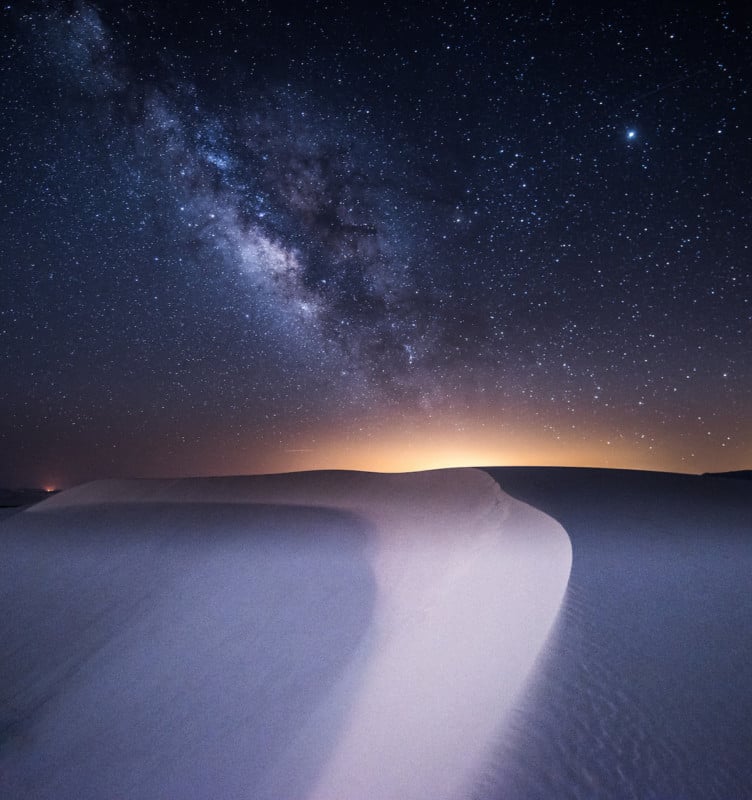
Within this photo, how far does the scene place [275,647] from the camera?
471 centimetres

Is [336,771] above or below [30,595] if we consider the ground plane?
above

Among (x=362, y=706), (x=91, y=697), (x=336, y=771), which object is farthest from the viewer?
(x=91, y=697)

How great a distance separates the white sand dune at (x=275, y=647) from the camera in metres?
3.31

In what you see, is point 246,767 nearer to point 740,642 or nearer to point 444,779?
point 444,779

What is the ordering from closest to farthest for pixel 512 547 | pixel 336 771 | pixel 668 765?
pixel 668 765, pixel 336 771, pixel 512 547

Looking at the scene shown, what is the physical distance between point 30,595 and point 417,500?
255 inches

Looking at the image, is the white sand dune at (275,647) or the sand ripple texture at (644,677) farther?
the white sand dune at (275,647)

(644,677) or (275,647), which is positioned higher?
(644,677)

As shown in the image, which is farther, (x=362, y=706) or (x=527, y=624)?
(x=527, y=624)

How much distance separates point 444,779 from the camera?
2.96 metres

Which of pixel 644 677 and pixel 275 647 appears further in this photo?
pixel 275 647

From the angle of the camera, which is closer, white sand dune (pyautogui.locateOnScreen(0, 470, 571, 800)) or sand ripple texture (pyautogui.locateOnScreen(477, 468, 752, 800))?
sand ripple texture (pyautogui.locateOnScreen(477, 468, 752, 800))

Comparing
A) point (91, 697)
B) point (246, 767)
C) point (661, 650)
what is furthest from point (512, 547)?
point (91, 697)

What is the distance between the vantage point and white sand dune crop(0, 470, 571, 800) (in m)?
3.31
